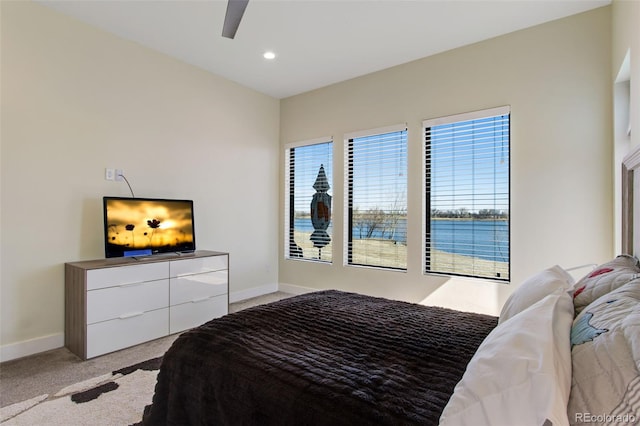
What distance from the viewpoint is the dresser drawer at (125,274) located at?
274cm

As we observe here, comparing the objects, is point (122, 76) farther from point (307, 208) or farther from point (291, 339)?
point (291, 339)

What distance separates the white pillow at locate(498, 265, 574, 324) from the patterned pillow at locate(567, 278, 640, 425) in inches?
17.5

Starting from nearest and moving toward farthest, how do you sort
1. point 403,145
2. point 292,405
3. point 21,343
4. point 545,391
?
point 545,391, point 292,405, point 21,343, point 403,145

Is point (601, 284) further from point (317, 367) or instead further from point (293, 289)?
point (293, 289)

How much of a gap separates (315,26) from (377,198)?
2022 mm

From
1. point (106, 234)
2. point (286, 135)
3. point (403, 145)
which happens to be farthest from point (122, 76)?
point (403, 145)

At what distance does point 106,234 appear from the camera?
3090mm

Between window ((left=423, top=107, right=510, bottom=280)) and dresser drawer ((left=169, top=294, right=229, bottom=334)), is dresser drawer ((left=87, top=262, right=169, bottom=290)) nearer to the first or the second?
dresser drawer ((left=169, top=294, right=229, bottom=334))

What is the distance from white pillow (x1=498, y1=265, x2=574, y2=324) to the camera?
130cm

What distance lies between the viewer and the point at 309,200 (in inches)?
191

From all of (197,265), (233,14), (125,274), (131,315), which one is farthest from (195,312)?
(233,14)

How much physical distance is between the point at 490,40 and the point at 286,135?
9.20 feet

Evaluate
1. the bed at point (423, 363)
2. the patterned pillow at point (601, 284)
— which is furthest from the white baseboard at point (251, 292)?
the patterned pillow at point (601, 284)

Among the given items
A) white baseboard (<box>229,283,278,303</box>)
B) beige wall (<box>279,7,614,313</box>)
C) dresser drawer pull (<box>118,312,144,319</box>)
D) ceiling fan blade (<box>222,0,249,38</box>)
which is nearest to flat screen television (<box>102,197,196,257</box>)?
dresser drawer pull (<box>118,312,144,319</box>)
